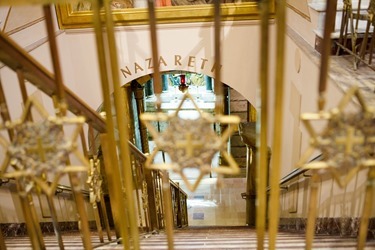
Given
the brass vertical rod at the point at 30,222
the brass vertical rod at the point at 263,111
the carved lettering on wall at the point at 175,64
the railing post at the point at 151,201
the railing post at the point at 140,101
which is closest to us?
the brass vertical rod at the point at 263,111

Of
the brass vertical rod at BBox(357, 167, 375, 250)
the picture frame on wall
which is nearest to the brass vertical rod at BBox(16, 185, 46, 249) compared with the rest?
the brass vertical rod at BBox(357, 167, 375, 250)

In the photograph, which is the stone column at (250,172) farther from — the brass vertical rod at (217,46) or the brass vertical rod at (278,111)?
the brass vertical rod at (217,46)

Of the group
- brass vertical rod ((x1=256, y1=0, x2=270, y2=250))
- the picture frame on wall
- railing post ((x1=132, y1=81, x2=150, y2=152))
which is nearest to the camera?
brass vertical rod ((x1=256, y1=0, x2=270, y2=250))

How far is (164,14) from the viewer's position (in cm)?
563

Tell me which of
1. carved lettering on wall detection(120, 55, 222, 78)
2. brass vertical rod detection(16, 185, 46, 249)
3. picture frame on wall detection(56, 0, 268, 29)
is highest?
picture frame on wall detection(56, 0, 268, 29)

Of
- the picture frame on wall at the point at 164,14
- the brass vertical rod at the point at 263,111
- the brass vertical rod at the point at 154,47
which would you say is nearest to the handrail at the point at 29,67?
the brass vertical rod at the point at 154,47

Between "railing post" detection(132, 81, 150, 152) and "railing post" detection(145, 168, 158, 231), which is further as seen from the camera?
"railing post" detection(132, 81, 150, 152)

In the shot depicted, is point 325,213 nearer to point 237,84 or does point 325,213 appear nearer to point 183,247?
point 183,247

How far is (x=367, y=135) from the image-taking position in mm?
1256

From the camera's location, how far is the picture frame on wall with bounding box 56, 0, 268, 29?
5504 mm

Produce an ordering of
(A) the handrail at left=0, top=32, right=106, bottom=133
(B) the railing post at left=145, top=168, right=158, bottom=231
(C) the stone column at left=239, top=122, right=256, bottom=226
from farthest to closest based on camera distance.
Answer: (C) the stone column at left=239, top=122, right=256, bottom=226 → (B) the railing post at left=145, top=168, right=158, bottom=231 → (A) the handrail at left=0, top=32, right=106, bottom=133

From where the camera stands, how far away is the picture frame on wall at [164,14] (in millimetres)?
5504

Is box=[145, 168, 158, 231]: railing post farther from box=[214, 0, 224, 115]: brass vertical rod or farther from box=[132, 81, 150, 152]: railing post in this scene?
box=[132, 81, 150, 152]: railing post

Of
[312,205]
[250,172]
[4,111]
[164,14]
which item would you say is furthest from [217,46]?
[250,172]
